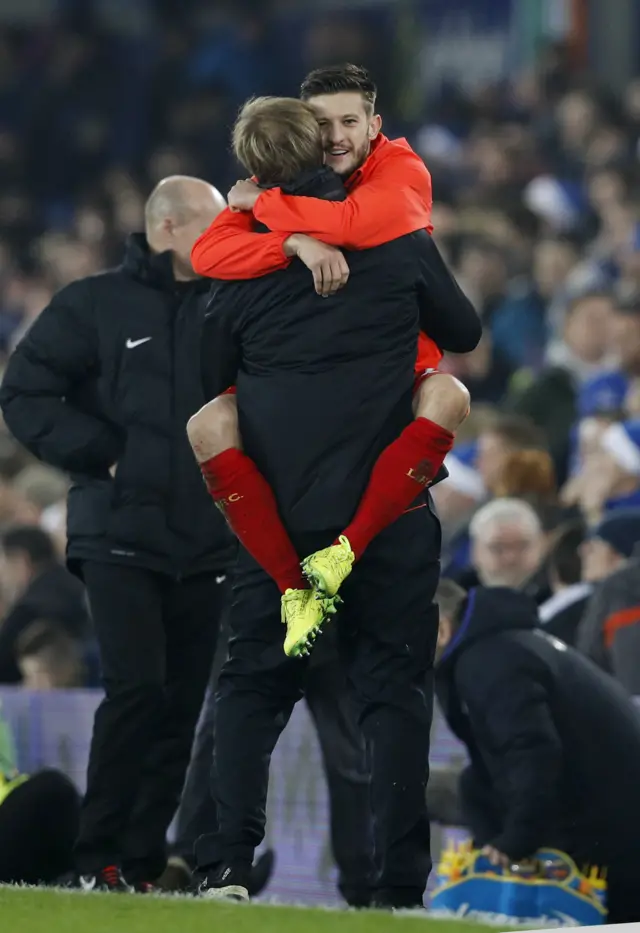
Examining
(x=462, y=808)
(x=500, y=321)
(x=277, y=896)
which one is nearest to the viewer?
(x=462, y=808)

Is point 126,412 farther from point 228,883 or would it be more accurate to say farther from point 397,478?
point 228,883

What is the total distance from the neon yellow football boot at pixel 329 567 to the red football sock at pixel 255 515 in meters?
0.08

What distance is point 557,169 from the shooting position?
16078 millimetres

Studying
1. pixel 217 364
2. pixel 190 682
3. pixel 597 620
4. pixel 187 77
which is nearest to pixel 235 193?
pixel 217 364

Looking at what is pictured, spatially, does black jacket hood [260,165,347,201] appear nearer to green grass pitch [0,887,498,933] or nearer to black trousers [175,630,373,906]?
green grass pitch [0,887,498,933]

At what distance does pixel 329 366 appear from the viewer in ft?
17.5

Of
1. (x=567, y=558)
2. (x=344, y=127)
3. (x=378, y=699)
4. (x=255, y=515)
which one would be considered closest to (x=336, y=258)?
(x=344, y=127)

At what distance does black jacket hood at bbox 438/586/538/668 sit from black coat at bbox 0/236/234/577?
2.66 ft

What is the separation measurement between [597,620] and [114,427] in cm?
233

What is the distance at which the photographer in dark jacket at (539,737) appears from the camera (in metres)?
6.59

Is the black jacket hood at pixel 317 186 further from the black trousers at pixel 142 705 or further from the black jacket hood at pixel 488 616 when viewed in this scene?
the black jacket hood at pixel 488 616

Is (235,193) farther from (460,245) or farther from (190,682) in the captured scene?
(460,245)

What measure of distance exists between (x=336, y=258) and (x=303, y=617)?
34.0 inches

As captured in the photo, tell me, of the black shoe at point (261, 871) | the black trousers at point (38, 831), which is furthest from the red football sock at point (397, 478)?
the black shoe at point (261, 871)
